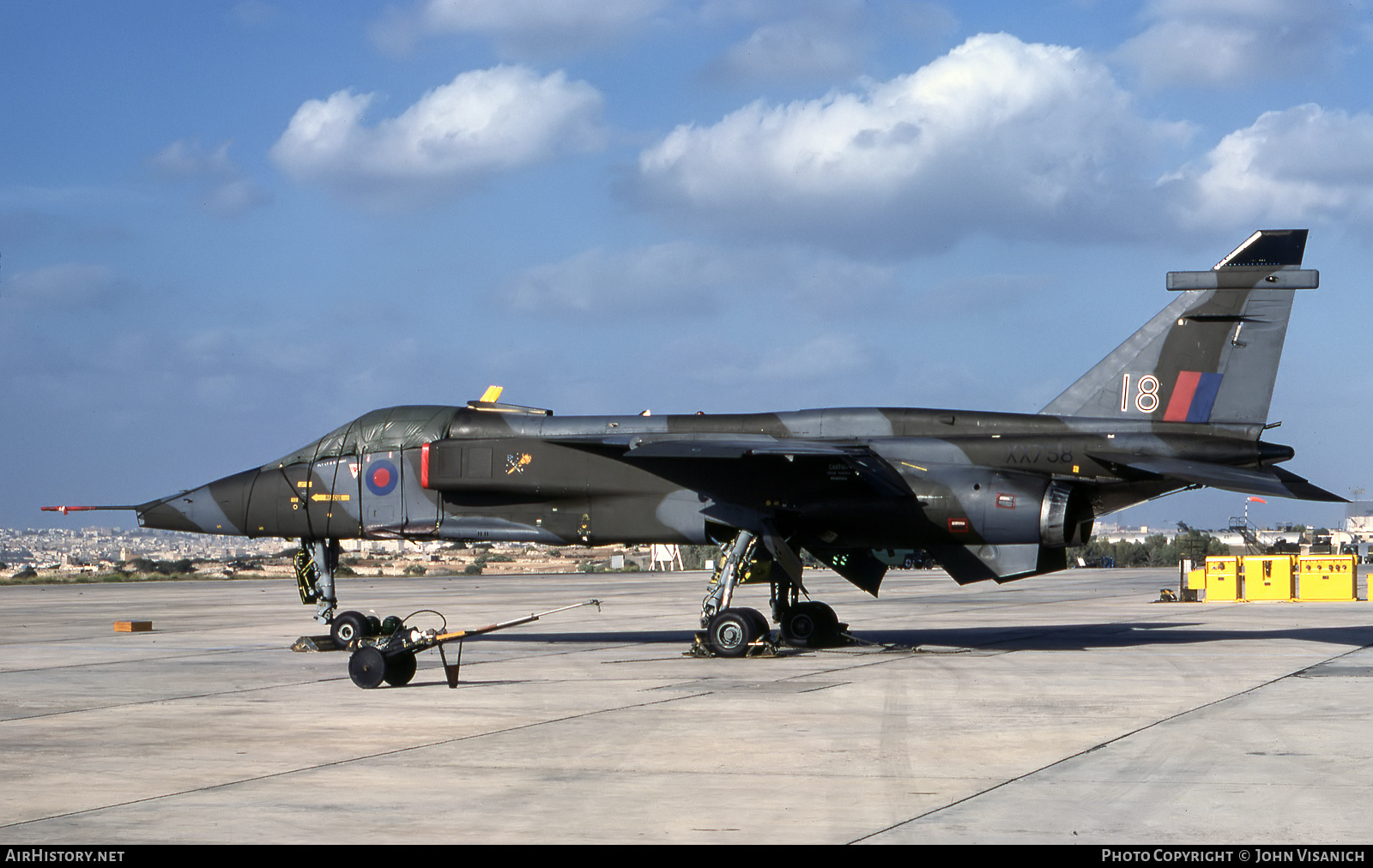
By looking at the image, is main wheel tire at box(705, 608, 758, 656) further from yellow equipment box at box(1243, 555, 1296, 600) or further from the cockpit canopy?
yellow equipment box at box(1243, 555, 1296, 600)

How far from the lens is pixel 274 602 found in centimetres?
3359

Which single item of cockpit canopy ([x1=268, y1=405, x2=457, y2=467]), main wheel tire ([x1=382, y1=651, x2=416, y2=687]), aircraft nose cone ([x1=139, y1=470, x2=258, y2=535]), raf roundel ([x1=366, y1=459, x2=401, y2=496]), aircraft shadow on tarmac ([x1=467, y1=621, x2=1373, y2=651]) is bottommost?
aircraft shadow on tarmac ([x1=467, y1=621, x2=1373, y2=651])

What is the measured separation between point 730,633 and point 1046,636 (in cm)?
609

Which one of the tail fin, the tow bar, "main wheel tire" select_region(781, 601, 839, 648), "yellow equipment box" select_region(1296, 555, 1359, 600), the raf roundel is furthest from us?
"yellow equipment box" select_region(1296, 555, 1359, 600)

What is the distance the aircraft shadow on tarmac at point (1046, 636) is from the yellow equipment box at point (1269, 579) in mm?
9099

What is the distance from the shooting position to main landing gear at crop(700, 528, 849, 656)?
17000 mm

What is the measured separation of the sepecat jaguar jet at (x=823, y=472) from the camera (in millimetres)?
16781

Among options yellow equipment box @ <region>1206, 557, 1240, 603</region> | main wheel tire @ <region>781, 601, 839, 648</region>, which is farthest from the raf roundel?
yellow equipment box @ <region>1206, 557, 1240, 603</region>

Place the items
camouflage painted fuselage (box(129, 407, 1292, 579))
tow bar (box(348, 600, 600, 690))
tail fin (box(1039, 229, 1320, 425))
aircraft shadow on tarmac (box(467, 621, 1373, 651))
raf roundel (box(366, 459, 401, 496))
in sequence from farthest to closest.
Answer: aircraft shadow on tarmac (box(467, 621, 1373, 651)) → raf roundel (box(366, 459, 401, 496)) → tail fin (box(1039, 229, 1320, 425)) → camouflage painted fuselage (box(129, 407, 1292, 579)) → tow bar (box(348, 600, 600, 690))

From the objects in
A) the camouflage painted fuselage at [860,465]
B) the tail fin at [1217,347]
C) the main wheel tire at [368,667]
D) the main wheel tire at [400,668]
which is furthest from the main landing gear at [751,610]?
the main wheel tire at [368,667]

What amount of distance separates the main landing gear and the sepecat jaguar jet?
30 mm

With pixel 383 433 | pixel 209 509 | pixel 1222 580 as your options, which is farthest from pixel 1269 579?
pixel 209 509

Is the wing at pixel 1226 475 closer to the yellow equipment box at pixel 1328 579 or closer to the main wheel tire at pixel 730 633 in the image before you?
the main wheel tire at pixel 730 633

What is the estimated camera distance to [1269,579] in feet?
102
